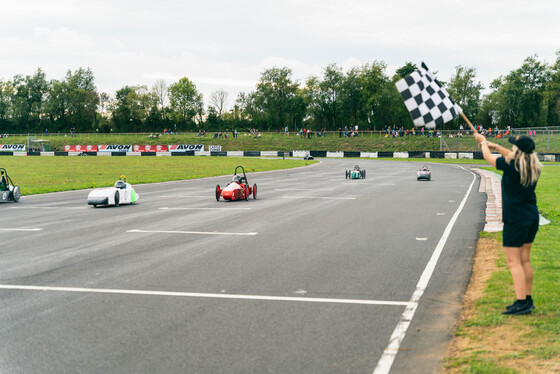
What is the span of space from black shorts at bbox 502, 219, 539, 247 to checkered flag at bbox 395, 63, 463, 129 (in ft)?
7.59

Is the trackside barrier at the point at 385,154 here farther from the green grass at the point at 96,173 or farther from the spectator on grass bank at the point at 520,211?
the spectator on grass bank at the point at 520,211

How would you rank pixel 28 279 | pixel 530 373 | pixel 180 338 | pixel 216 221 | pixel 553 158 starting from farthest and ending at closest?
1. pixel 553 158
2. pixel 216 221
3. pixel 28 279
4. pixel 180 338
5. pixel 530 373

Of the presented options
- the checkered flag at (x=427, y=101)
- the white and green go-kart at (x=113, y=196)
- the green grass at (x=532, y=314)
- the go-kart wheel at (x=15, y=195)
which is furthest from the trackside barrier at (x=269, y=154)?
the checkered flag at (x=427, y=101)

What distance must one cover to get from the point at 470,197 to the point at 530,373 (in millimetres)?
14319

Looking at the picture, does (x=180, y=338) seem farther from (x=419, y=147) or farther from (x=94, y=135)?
(x=94, y=135)

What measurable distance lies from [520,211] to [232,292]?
123 inches

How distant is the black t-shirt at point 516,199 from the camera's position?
5.02 metres

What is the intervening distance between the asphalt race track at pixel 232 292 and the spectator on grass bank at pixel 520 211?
710 mm

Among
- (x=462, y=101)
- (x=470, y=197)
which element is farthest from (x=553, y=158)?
(x=462, y=101)

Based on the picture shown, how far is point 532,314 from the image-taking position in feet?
16.3

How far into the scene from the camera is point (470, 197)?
1720 centimetres

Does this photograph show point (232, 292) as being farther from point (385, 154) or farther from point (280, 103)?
point (280, 103)

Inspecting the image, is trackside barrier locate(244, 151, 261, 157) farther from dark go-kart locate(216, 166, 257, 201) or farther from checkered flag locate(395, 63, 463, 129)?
checkered flag locate(395, 63, 463, 129)

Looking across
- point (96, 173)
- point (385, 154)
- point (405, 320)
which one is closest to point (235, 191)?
point (405, 320)
